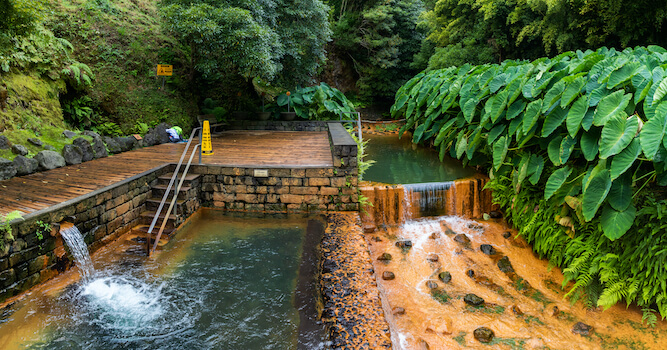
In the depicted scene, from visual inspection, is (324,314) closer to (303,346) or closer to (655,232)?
(303,346)

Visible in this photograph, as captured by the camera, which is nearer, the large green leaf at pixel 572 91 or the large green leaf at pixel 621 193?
the large green leaf at pixel 621 193

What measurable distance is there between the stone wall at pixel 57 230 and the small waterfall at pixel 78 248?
0.09 meters

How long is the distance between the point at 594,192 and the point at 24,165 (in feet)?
25.3

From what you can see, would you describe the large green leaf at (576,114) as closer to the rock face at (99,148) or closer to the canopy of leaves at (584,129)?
the canopy of leaves at (584,129)

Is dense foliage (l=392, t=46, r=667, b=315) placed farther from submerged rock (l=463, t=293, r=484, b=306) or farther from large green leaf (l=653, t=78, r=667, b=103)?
submerged rock (l=463, t=293, r=484, b=306)

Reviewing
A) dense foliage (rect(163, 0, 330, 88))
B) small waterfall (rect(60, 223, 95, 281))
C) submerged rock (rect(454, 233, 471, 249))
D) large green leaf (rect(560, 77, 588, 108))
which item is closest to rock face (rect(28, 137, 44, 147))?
small waterfall (rect(60, 223, 95, 281))

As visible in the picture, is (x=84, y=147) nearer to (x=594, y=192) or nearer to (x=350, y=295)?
(x=350, y=295)

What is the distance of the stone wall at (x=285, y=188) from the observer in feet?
20.6

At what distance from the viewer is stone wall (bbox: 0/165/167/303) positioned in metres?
3.81

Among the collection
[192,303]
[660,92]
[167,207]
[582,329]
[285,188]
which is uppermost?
A: [660,92]

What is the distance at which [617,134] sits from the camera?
416 cm

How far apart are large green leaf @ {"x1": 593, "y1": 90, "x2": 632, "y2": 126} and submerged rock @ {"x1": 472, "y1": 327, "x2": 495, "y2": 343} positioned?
2.70 meters

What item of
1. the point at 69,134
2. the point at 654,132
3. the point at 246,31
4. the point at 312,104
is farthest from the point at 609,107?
the point at 312,104

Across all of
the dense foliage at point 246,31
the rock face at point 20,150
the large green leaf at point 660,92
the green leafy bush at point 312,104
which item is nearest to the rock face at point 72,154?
the rock face at point 20,150
